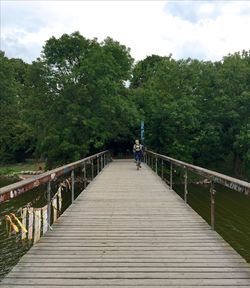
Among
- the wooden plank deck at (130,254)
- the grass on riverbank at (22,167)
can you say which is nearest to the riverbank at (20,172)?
the grass on riverbank at (22,167)

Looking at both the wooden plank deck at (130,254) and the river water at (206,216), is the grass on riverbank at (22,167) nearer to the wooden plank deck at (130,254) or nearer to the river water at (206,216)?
the river water at (206,216)

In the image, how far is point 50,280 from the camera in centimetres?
389

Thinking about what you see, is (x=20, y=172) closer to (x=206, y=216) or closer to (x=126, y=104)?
(x=126, y=104)

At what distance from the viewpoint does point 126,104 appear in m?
27.9

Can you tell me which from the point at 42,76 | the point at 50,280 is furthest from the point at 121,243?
the point at 42,76

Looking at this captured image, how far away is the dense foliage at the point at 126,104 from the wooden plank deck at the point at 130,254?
19.1 m

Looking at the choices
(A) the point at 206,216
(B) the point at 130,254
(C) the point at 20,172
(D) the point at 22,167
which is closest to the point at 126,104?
(A) the point at 206,216

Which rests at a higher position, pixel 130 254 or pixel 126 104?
pixel 126 104

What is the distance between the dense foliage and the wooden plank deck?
62.5 ft

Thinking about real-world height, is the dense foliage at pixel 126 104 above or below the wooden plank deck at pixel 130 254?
above

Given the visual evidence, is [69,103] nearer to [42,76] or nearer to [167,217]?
[42,76]

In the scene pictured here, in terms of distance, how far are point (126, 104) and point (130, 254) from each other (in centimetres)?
2342

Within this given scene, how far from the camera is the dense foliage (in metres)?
26.7

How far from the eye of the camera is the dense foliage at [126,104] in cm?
2667
